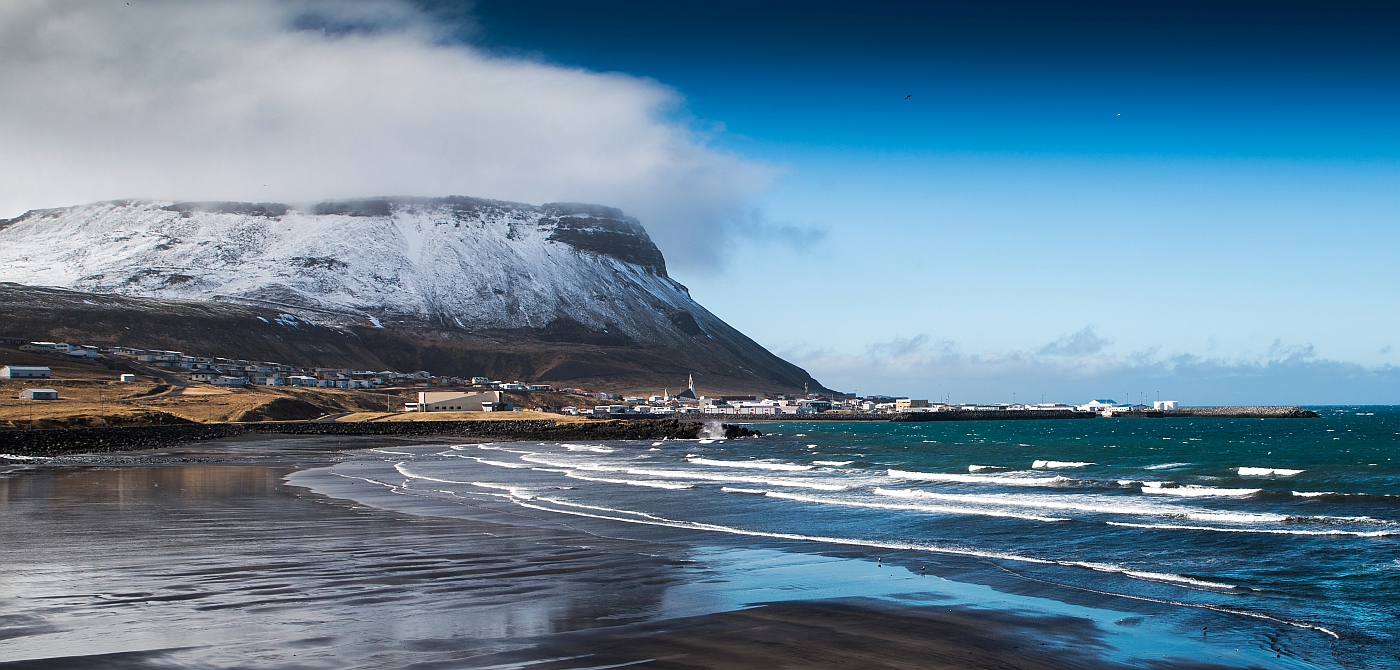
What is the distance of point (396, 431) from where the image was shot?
110 meters

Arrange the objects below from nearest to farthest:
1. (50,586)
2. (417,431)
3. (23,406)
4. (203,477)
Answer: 1. (50,586)
2. (203,477)
3. (23,406)
4. (417,431)

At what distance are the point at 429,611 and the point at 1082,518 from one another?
19720 mm

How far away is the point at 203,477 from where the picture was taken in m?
43.8

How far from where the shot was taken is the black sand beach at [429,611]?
1166 centimetres

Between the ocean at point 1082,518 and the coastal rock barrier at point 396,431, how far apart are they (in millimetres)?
32819

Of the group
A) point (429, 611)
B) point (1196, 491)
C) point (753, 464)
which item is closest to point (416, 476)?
point (753, 464)

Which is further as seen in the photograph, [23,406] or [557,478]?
[23,406]

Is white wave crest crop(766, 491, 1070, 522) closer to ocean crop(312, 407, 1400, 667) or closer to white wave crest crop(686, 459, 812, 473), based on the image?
ocean crop(312, 407, 1400, 667)

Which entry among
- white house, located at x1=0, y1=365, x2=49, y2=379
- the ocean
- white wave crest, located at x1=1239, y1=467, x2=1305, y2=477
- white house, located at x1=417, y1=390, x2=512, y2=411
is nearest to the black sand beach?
the ocean

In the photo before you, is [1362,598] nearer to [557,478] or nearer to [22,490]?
[557,478]

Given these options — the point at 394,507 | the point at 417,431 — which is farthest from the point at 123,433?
the point at 394,507

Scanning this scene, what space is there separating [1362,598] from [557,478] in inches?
1392

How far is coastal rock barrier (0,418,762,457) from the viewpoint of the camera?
250 feet

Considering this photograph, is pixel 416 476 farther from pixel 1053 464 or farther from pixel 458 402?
pixel 458 402
